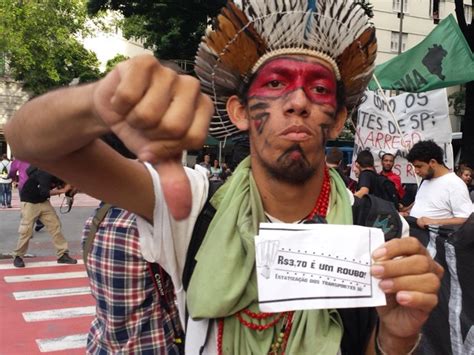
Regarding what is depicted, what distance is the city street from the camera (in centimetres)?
493

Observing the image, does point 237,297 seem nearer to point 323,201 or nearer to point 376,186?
point 323,201

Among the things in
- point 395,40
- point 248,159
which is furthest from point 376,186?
point 395,40

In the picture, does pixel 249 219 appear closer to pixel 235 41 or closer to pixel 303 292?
pixel 303 292

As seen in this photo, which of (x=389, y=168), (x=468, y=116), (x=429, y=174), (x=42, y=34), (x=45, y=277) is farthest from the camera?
(x=42, y=34)

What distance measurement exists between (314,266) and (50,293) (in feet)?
19.1

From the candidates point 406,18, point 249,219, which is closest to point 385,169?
point 249,219

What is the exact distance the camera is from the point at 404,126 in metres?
7.73

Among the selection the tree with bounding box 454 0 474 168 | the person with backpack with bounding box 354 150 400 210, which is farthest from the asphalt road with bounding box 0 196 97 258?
the tree with bounding box 454 0 474 168

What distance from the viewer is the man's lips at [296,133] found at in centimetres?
165

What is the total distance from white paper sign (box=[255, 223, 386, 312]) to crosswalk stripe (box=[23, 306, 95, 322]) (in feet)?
15.8

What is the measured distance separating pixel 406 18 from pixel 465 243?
112ft

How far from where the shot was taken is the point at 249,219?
5.34ft

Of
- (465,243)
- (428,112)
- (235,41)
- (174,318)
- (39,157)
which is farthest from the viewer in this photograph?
(428,112)

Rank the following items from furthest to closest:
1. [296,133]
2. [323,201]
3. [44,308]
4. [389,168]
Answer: [389,168] < [44,308] < [323,201] < [296,133]
